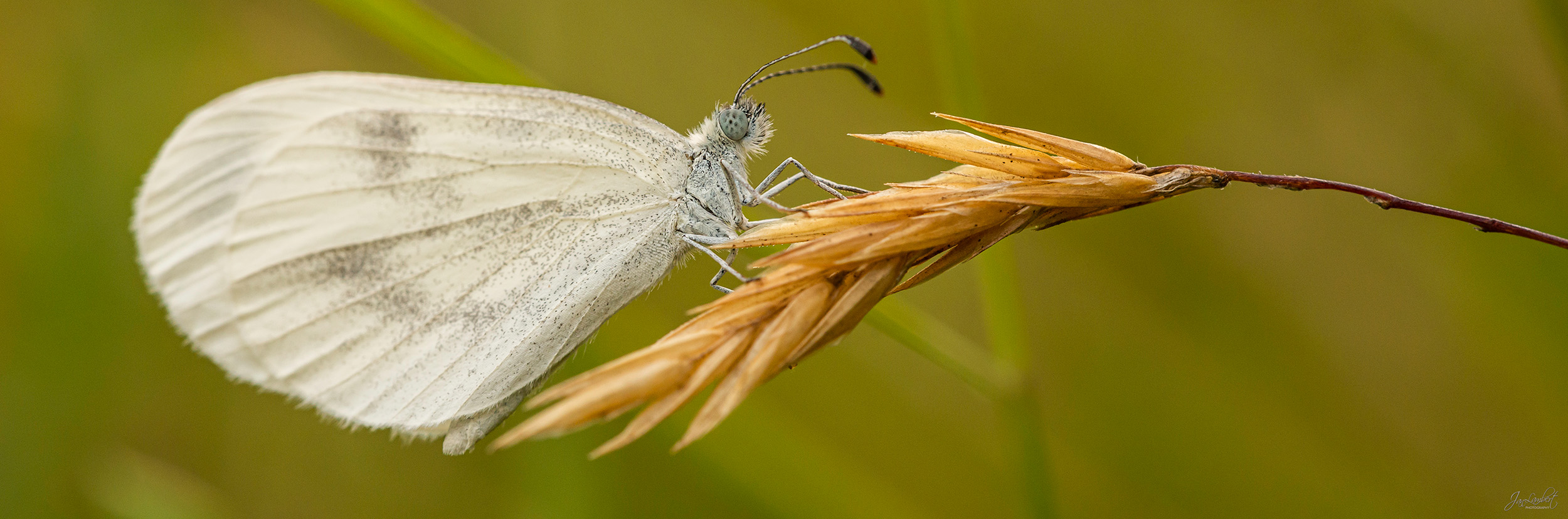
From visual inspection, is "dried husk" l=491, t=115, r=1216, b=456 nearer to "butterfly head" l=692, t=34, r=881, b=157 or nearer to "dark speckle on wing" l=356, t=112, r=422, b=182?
"butterfly head" l=692, t=34, r=881, b=157

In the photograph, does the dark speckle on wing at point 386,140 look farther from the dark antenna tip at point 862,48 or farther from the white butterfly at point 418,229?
the dark antenna tip at point 862,48

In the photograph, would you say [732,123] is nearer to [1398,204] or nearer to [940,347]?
[940,347]

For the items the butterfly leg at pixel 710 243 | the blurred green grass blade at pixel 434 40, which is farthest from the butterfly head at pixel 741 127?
the blurred green grass blade at pixel 434 40

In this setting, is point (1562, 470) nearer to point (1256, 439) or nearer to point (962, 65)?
point (1256, 439)

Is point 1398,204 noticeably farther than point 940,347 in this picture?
No

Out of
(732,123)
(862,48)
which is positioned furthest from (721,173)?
(862,48)

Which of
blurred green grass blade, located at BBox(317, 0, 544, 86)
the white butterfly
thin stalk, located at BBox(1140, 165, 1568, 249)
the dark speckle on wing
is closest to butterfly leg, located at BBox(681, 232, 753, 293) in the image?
the white butterfly
